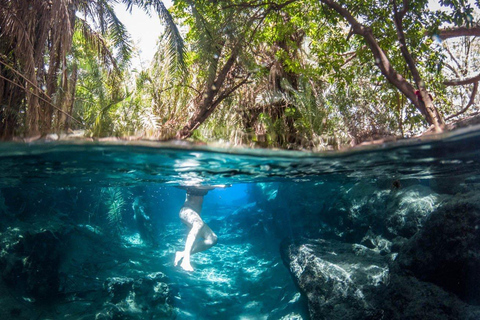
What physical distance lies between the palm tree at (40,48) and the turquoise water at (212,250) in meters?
1.35

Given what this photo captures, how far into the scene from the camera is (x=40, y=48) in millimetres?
9688

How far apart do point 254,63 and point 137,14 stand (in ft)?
15.4

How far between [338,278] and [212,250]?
10020 mm

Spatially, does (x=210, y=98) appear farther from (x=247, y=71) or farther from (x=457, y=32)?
(x=457, y=32)

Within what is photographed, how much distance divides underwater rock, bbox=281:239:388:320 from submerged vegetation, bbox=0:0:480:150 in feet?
11.2

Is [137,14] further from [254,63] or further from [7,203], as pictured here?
[7,203]

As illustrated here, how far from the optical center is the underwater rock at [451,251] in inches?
278

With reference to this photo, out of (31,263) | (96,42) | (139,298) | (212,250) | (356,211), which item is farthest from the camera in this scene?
(212,250)

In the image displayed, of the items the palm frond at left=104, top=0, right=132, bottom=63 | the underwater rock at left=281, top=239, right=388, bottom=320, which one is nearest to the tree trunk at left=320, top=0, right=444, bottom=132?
the underwater rock at left=281, top=239, right=388, bottom=320

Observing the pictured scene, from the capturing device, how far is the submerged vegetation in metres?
9.61

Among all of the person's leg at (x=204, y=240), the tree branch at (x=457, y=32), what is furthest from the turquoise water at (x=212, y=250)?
the tree branch at (x=457, y=32)

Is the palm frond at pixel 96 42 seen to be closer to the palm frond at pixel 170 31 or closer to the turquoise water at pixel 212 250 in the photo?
the palm frond at pixel 170 31

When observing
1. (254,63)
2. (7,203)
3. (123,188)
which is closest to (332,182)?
(254,63)

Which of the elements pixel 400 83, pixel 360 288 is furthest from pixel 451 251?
pixel 400 83
